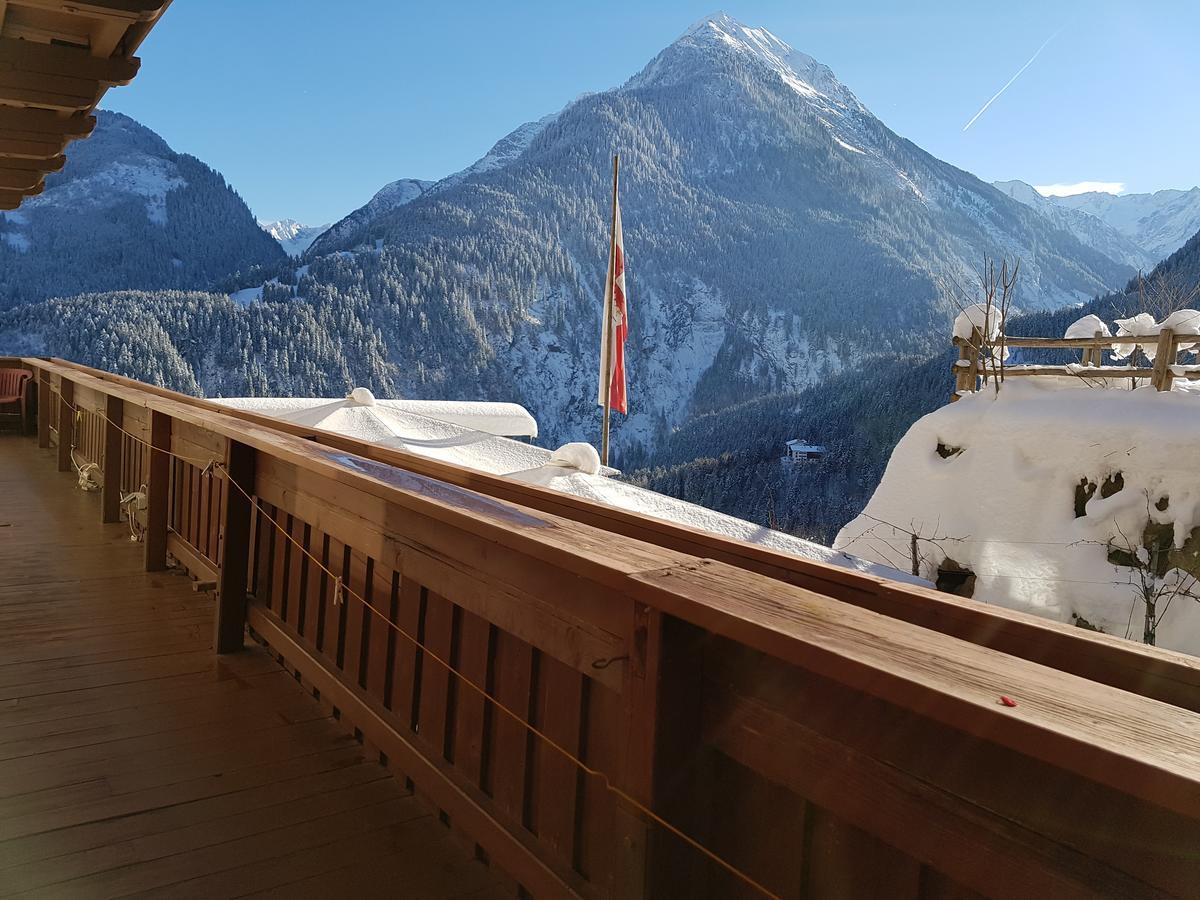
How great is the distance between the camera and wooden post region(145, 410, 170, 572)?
3805 millimetres

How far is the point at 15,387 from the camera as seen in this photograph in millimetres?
9805

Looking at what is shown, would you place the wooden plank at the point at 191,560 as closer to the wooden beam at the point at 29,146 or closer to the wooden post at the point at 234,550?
the wooden post at the point at 234,550

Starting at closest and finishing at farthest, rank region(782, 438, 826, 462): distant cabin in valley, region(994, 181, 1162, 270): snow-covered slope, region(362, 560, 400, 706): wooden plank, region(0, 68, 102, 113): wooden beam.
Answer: region(362, 560, 400, 706): wooden plank → region(0, 68, 102, 113): wooden beam → region(782, 438, 826, 462): distant cabin in valley → region(994, 181, 1162, 270): snow-covered slope

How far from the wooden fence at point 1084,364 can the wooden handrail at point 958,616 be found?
24.2 feet

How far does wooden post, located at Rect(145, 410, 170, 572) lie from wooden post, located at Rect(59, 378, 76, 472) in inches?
145

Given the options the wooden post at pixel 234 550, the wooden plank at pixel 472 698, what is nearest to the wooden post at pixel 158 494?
the wooden post at pixel 234 550

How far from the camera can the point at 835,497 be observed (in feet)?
123

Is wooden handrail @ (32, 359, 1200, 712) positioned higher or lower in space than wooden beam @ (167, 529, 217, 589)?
higher

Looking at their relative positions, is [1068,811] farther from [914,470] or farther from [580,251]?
[580,251]

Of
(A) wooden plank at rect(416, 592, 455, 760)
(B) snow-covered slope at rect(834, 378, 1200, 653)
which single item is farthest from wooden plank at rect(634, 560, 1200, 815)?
(B) snow-covered slope at rect(834, 378, 1200, 653)

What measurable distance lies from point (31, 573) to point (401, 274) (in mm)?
83874

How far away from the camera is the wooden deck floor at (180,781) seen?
64.7 inches

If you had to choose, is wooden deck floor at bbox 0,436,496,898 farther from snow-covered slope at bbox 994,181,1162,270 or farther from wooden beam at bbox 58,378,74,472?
snow-covered slope at bbox 994,181,1162,270

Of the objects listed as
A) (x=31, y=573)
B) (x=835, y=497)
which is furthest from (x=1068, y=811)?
(x=835, y=497)
